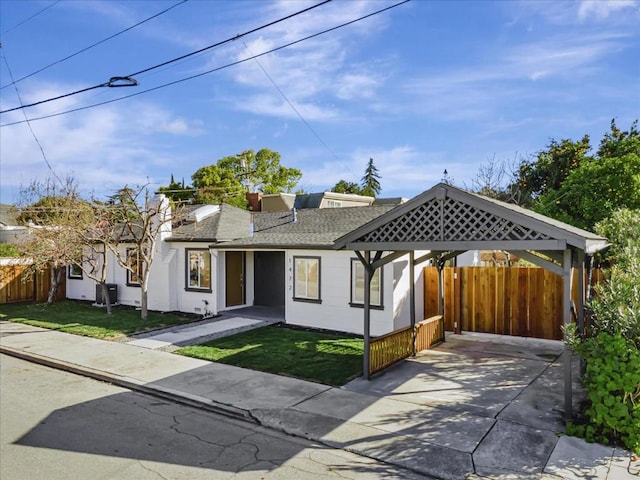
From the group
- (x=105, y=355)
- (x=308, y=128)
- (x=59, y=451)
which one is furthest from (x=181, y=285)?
(x=59, y=451)

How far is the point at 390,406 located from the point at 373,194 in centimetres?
5916

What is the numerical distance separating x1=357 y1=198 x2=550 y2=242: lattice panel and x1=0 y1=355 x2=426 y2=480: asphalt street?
3798mm

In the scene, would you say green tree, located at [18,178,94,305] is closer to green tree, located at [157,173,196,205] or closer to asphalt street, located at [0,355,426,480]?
asphalt street, located at [0,355,426,480]

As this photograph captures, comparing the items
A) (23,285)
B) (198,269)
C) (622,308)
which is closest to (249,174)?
(23,285)

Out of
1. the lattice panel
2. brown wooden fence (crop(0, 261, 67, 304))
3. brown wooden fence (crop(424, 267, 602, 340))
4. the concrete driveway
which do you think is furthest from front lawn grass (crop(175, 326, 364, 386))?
brown wooden fence (crop(0, 261, 67, 304))

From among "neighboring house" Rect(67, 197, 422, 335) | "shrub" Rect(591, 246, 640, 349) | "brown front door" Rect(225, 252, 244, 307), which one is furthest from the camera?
"brown front door" Rect(225, 252, 244, 307)

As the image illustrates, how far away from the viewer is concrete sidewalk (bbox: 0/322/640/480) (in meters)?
5.63

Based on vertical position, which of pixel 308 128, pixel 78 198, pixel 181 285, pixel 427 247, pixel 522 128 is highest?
pixel 522 128

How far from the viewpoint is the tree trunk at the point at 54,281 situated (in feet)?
65.8

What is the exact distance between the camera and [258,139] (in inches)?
2000

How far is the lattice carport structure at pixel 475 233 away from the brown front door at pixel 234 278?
28.6 feet

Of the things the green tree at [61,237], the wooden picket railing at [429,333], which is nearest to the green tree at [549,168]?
the wooden picket railing at [429,333]

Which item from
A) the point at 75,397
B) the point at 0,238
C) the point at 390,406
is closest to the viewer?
the point at 390,406

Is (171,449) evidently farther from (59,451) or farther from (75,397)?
(75,397)
